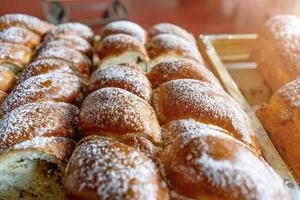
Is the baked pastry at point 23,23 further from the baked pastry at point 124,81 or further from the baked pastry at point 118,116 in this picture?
the baked pastry at point 118,116

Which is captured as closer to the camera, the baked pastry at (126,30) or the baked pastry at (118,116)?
the baked pastry at (118,116)

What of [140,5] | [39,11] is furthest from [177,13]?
[39,11]

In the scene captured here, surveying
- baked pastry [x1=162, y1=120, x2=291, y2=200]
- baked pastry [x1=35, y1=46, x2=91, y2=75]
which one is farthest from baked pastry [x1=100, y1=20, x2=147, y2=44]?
baked pastry [x1=162, y1=120, x2=291, y2=200]

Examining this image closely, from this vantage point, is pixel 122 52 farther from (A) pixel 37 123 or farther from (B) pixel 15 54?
(A) pixel 37 123

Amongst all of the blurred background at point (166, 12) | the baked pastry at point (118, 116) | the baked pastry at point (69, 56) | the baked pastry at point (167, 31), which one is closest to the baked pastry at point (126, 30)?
the baked pastry at point (167, 31)

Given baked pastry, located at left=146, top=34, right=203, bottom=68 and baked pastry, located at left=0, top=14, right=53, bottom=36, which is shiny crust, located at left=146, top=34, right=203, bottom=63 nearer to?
baked pastry, located at left=146, top=34, right=203, bottom=68

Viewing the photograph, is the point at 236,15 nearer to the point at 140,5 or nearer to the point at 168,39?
the point at 140,5

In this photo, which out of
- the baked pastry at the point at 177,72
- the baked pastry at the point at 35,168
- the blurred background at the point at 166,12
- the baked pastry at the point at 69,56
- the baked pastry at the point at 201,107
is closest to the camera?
the baked pastry at the point at 35,168
